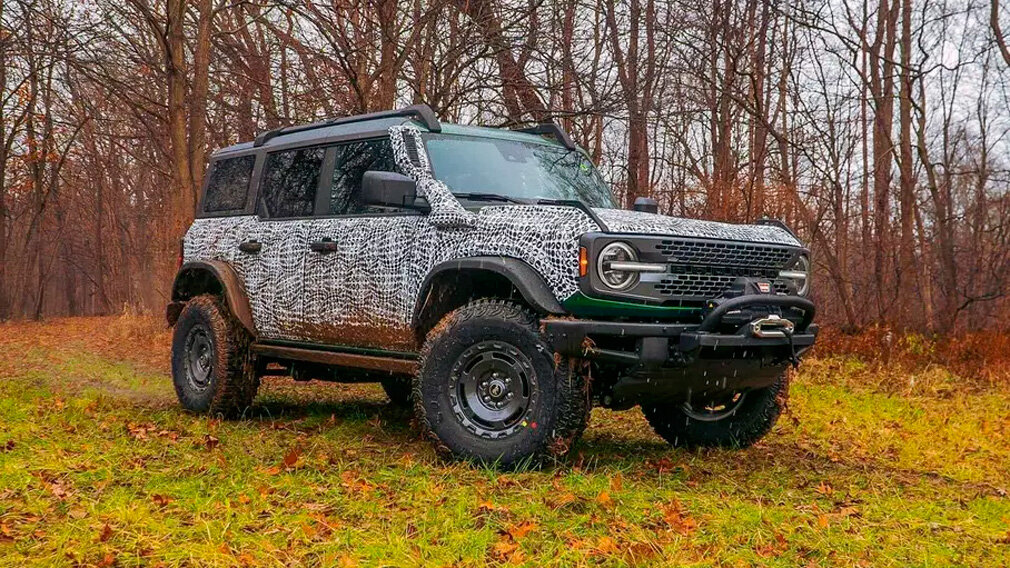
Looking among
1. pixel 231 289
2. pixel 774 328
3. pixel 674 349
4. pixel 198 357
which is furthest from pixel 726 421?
pixel 198 357

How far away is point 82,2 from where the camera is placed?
17.1 metres

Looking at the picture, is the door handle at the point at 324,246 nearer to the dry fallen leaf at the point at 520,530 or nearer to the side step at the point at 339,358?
the side step at the point at 339,358

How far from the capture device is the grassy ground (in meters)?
3.79

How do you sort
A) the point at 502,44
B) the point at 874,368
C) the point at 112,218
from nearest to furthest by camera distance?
the point at 874,368, the point at 502,44, the point at 112,218

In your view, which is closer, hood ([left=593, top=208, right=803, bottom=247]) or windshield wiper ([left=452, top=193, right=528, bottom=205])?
hood ([left=593, top=208, right=803, bottom=247])

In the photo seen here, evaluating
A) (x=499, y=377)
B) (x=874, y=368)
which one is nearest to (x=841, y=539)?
(x=499, y=377)

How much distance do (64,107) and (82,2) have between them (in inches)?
420

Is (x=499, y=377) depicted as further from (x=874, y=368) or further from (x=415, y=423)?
(x=874, y=368)

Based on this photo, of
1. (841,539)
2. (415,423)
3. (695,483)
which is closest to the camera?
(841,539)

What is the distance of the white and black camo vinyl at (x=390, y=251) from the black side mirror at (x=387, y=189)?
18 centimetres

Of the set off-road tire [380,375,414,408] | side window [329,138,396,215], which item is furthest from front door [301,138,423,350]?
off-road tire [380,375,414,408]

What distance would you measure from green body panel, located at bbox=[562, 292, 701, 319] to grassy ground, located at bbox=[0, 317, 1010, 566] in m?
0.87

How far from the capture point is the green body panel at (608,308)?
4.96 meters

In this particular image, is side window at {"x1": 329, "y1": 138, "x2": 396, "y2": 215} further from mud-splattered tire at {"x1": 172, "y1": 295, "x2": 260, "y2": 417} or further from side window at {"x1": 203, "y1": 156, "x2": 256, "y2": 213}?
mud-splattered tire at {"x1": 172, "y1": 295, "x2": 260, "y2": 417}
